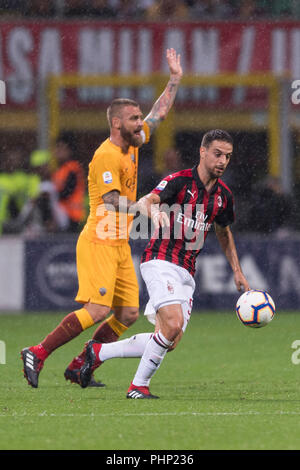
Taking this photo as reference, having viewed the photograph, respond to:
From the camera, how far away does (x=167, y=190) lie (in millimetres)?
6848

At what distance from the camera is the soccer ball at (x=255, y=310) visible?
6828mm

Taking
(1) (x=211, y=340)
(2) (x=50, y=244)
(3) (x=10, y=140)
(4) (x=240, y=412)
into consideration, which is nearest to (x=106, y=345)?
(4) (x=240, y=412)

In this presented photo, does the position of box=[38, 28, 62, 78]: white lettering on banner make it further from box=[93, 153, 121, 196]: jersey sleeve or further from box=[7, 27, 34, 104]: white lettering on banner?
box=[93, 153, 121, 196]: jersey sleeve

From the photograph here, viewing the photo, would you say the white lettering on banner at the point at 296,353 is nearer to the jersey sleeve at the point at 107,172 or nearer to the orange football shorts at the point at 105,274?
the orange football shorts at the point at 105,274

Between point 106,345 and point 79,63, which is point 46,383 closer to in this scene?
point 106,345

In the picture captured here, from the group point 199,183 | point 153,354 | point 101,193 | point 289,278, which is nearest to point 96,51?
point 289,278

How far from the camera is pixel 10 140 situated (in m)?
17.1

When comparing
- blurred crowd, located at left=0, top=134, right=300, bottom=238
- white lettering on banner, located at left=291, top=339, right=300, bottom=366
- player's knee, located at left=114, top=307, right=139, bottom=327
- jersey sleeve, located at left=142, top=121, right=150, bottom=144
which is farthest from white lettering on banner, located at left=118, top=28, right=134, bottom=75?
player's knee, located at left=114, top=307, right=139, bottom=327

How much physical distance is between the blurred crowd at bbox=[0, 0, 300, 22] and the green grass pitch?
5.96 m

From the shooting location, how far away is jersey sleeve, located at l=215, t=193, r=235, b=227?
7.15m

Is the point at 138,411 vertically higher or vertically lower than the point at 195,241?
lower

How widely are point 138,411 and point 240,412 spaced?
0.60 metres
